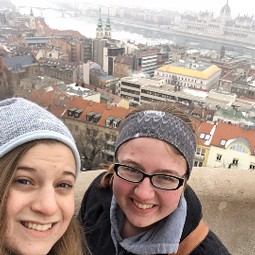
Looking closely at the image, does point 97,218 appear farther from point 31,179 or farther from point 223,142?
point 223,142

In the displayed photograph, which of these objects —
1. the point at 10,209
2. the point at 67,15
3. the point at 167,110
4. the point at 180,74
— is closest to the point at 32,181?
the point at 10,209

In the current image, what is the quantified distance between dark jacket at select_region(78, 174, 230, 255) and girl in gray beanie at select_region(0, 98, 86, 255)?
1.13ft

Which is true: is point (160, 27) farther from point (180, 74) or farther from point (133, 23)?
point (180, 74)

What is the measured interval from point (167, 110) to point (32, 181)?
0.42 meters

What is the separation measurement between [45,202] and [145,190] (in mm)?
287

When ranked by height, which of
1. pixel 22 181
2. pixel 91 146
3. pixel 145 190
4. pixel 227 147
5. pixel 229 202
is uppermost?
pixel 22 181

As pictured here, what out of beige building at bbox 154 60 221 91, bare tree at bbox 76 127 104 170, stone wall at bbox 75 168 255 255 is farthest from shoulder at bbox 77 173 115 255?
beige building at bbox 154 60 221 91

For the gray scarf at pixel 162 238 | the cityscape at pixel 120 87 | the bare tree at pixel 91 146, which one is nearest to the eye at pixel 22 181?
the gray scarf at pixel 162 238

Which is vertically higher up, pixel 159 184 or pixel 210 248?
pixel 159 184

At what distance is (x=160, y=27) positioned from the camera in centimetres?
6612

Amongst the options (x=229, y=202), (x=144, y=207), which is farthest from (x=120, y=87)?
(x=144, y=207)

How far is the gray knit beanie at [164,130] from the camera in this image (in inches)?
38.1

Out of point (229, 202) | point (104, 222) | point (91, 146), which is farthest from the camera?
point (91, 146)

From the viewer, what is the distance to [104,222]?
3.91 ft
